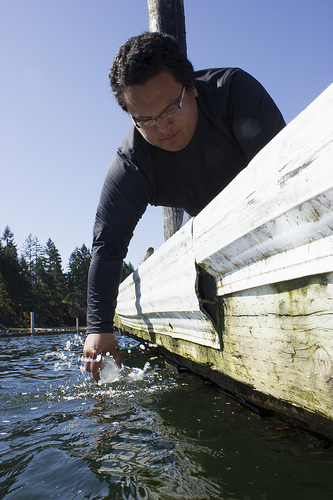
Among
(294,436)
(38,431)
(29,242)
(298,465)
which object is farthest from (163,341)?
(29,242)

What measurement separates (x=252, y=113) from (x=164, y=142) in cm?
55

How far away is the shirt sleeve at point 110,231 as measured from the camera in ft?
8.20

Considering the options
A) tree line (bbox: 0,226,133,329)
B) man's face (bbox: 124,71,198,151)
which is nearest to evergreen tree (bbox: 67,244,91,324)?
tree line (bbox: 0,226,133,329)

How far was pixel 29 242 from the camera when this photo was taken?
75.1 metres

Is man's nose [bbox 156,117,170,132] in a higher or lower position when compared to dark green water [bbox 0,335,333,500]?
higher

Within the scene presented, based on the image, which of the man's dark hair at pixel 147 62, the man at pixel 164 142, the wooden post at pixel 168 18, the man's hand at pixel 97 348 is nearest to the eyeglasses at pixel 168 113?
the man at pixel 164 142

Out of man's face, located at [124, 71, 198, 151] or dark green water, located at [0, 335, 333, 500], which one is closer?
dark green water, located at [0, 335, 333, 500]

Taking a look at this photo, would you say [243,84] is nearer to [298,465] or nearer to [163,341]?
[298,465]

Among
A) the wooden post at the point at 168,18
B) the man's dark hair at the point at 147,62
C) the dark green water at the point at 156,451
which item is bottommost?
the dark green water at the point at 156,451

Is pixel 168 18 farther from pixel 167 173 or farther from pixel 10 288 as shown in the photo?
pixel 10 288

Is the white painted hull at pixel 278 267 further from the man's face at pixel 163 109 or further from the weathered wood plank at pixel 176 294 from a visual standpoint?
the man's face at pixel 163 109

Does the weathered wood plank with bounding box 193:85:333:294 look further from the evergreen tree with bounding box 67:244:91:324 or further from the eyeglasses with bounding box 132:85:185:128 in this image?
the evergreen tree with bounding box 67:244:91:324

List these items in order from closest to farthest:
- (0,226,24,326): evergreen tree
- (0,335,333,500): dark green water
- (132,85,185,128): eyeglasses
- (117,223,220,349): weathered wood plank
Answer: (0,335,333,500): dark green water
(117,223,220,349): weathered wood plank
(132,85,185,128): eyeglasses
(0,226,24,326): evergreen tree

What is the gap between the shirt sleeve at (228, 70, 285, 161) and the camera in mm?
2021
